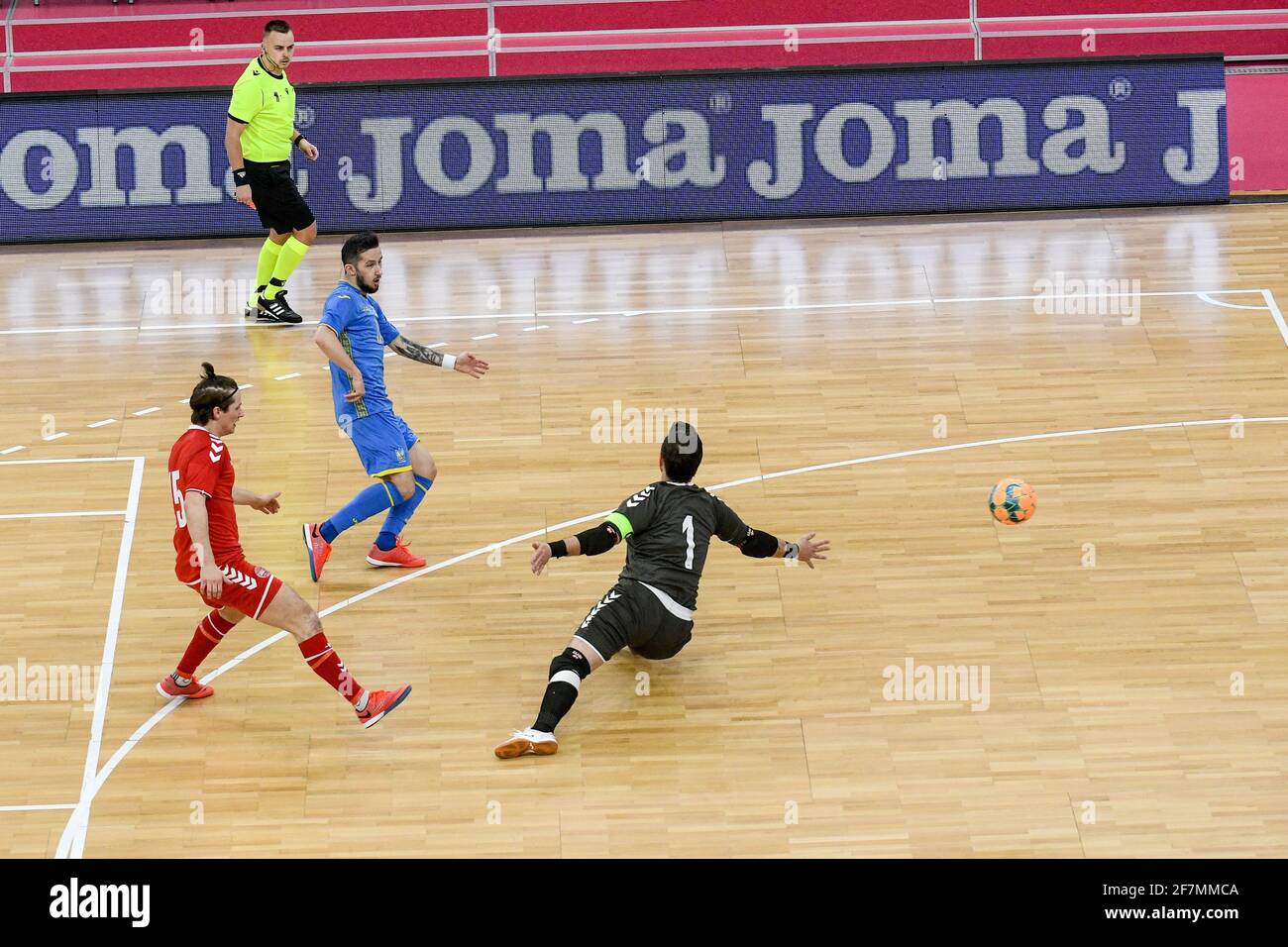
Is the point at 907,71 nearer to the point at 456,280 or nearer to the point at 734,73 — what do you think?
the point at 734,73

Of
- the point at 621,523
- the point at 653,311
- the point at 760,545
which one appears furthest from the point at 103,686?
the point at 653,311

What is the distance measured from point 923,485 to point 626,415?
2.42 metres

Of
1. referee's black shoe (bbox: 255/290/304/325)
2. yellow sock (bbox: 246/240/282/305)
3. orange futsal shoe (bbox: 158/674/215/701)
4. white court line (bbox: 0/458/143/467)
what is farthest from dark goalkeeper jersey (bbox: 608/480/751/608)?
yellow sock (bbox: 246/240/282/305)

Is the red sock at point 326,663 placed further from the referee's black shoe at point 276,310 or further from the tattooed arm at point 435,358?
the referee's black shoe at point 276,310

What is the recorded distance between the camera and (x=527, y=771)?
32.0 feet

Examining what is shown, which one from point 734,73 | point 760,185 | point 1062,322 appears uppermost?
point 734,73

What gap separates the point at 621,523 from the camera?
10.2 meters

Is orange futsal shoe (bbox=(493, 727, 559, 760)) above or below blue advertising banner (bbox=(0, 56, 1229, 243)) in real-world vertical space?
below

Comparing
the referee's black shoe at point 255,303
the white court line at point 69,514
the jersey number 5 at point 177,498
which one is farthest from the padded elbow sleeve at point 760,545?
the referee's black shoe at point 255,303

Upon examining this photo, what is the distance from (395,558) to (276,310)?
4.46m

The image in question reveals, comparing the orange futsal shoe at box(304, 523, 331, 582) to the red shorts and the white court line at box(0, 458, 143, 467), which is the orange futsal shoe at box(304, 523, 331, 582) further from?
the white court line at box(0, 458, 143, 467)

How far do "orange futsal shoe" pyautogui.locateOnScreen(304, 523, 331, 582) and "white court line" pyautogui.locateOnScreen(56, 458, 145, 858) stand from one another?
1.23m

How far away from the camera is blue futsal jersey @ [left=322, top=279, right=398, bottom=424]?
11.4 meters
